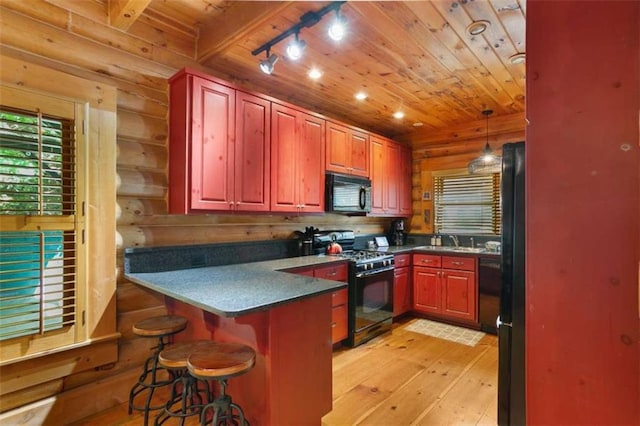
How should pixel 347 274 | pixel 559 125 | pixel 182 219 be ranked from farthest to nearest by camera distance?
pixel 347 274, pixel 182 219, pixel 559 125

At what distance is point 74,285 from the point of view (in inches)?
82.7

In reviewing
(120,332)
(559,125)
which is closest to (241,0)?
(559,125)

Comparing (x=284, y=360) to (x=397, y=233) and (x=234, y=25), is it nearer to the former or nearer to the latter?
(x=234, y=25)

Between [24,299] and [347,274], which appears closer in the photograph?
[24,299]

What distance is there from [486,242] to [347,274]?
6.95ft

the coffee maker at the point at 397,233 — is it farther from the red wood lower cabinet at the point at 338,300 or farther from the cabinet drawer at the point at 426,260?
the red wood lower cabinet at the point at 338,300

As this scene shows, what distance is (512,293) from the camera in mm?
1889

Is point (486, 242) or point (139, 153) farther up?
point (139, 153)

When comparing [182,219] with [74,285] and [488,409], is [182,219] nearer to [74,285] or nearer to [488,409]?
[74,285]

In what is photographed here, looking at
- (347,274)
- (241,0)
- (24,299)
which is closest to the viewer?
(24,299)

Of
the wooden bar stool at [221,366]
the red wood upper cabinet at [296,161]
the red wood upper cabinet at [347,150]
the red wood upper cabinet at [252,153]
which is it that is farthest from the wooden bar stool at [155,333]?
the red wood upper cabinet at [347,150]

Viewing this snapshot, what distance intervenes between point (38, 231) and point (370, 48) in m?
2.50

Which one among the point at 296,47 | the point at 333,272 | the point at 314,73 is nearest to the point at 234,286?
the point at 333,272

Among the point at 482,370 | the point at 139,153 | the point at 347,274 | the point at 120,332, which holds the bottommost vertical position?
the point at 482,370
